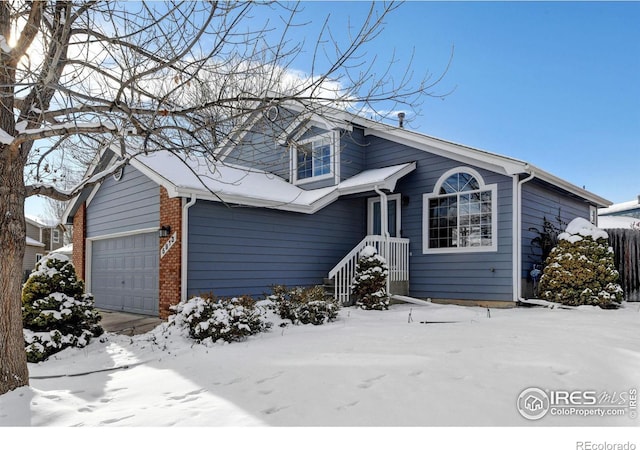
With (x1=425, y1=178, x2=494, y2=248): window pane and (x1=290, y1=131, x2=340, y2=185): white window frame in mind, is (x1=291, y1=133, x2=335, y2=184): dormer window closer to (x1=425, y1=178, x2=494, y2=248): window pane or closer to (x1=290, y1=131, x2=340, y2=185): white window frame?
(x1=290, y1=131, x2=340, y2=185): white window frame

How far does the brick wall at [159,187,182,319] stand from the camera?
27.2ft

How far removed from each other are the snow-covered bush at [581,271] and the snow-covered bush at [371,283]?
3566 mm

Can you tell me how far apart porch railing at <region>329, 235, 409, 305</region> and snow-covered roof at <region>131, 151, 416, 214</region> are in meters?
1.37

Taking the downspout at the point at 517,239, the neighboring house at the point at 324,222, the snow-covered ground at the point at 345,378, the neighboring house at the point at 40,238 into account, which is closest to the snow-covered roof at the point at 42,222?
the neighboring house at the point at 40,238

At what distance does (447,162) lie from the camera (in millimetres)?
10562

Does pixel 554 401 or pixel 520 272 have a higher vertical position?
pixel 520 272

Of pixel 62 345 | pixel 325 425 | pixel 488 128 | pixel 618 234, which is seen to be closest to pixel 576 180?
pixel 618 234

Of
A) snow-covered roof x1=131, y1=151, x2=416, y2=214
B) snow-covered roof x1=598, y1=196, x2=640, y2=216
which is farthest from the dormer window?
snow-covered roof x1=598, y1=196, x2=640, y2=216

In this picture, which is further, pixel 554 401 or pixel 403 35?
pixel 403 35

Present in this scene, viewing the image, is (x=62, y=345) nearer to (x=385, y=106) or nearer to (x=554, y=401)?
(x=385, y=106)

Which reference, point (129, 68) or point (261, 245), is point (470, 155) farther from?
point (129, 68)

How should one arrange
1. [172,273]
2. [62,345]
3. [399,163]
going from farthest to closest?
[399,163] → [172,273] → [62,345]

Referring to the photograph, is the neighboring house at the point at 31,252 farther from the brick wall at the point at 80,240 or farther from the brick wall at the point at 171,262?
the brick wall at the point at 171,262

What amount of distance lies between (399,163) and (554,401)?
28.9ft
